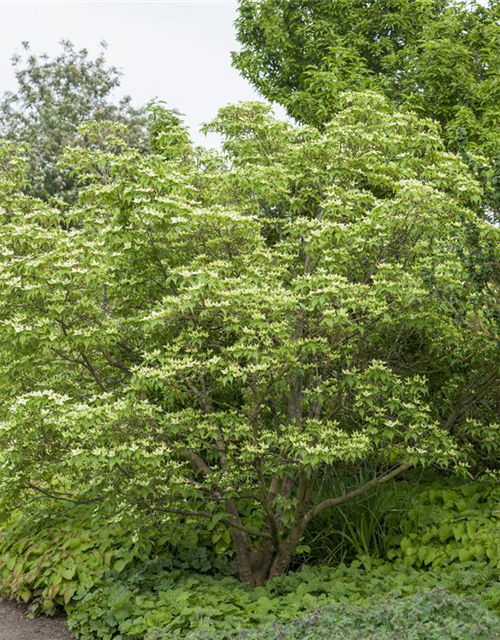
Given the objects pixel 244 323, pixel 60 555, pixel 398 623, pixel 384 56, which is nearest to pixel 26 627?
pixel 60 555

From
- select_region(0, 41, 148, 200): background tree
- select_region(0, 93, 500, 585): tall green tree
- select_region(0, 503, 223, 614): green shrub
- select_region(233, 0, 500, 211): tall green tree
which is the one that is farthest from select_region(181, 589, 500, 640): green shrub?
select_region(0, 41, 148, 200): background tree

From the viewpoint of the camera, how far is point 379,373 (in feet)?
17.4

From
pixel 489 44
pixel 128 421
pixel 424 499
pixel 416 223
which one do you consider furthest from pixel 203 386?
pixel 489 44

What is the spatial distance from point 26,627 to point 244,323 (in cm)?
321

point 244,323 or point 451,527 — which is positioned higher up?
point 244,323

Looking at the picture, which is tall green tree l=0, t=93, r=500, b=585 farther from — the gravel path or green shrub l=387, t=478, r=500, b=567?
the gravel path

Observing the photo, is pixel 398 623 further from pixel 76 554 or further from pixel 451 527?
pixel 76 554

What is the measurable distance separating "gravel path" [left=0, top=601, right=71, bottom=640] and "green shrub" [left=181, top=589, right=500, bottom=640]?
189cm

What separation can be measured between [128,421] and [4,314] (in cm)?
132

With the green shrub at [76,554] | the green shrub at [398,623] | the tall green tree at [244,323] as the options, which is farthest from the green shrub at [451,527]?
the green shrub at [76,554]

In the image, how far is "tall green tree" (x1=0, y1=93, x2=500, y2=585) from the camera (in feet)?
16.4

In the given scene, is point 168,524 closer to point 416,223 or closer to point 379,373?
point 379,373

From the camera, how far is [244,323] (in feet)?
16.5

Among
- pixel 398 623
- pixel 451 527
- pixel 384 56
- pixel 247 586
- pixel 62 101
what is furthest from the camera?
pixel 62 101
